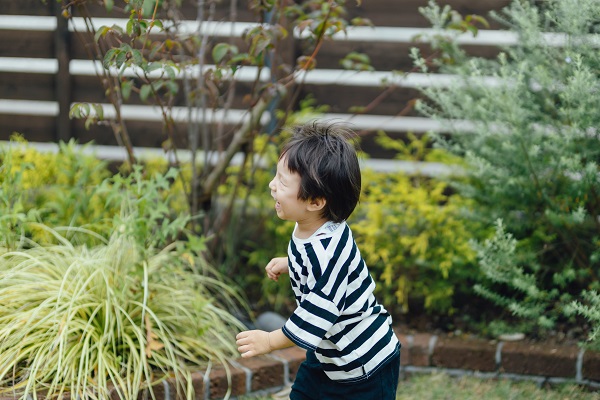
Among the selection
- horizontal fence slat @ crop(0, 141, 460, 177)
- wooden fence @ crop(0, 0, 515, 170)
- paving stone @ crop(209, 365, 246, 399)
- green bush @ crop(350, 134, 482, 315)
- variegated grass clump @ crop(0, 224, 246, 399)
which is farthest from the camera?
wooden fence @ crop(0, 0, 515, 170)

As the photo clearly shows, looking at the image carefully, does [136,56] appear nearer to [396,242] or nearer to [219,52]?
[219,52]

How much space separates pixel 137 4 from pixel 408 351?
6.22 ft

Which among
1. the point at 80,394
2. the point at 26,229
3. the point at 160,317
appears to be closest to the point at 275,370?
the point at 160,317

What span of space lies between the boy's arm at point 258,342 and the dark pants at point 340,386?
32 centimetres

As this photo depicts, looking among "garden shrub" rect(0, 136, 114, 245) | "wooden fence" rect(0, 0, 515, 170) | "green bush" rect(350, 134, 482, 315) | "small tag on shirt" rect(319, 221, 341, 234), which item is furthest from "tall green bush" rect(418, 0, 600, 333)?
"garden shrub" rect(0, 136, 114, 245)

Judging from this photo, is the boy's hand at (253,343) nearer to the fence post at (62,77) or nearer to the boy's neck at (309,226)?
the boy's neck at (309,226)

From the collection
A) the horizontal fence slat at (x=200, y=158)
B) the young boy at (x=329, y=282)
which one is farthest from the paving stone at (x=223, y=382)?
the horizontal fence slat at (x=200, y=158)

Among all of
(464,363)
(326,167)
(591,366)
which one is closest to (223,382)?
(464,363)

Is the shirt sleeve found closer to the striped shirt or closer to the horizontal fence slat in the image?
the striped shirt

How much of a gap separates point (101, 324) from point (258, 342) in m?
1.10

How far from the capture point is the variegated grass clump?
Answer: 2666 millimetres

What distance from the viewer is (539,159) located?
3314 mm

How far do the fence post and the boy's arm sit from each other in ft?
10.1

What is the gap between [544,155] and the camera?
3326mm
